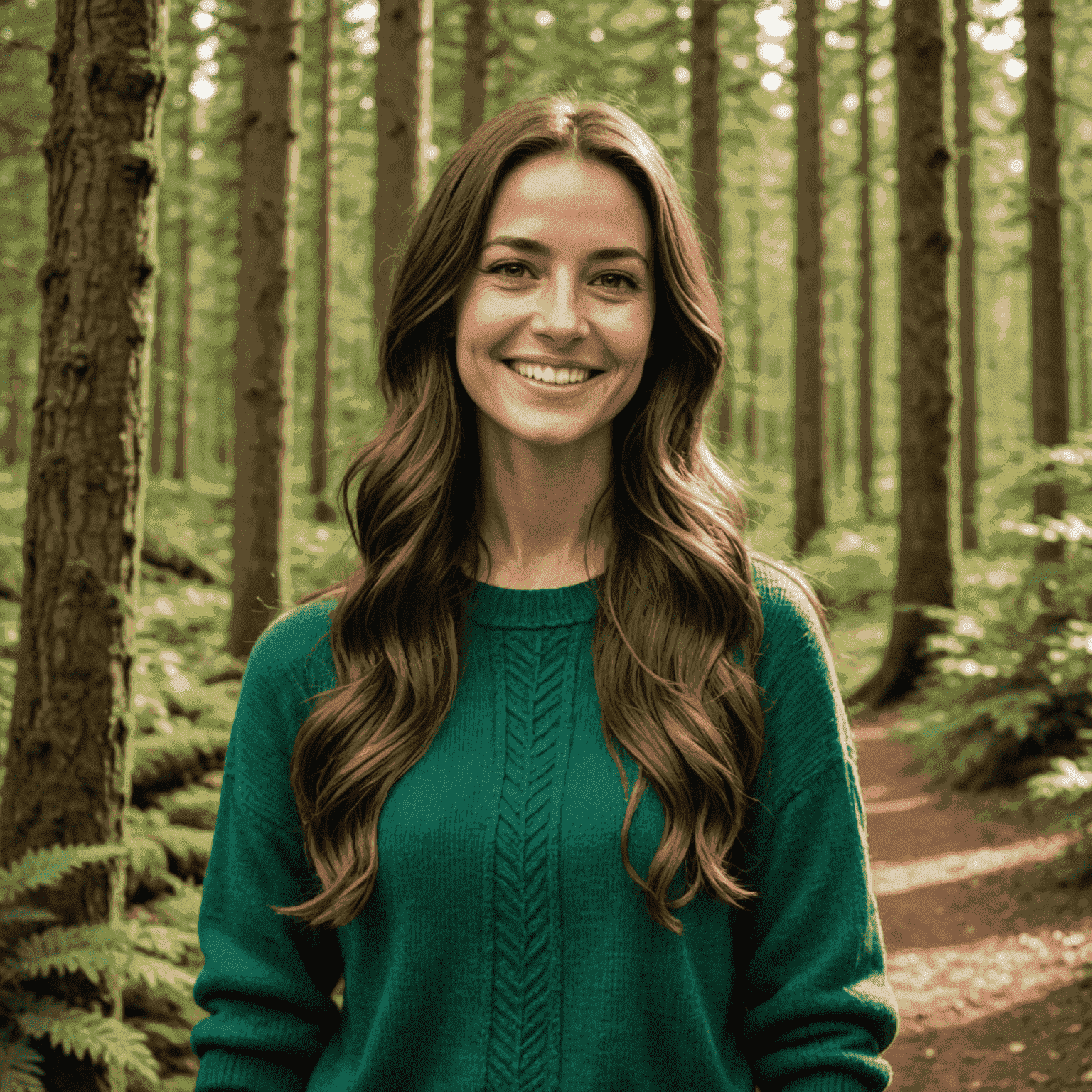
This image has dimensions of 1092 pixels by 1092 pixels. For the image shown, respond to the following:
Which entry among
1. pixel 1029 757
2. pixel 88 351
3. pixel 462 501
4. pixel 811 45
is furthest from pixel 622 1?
pixel 462 501

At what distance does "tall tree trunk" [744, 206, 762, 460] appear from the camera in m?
28.5

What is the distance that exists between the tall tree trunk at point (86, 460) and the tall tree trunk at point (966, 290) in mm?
17217

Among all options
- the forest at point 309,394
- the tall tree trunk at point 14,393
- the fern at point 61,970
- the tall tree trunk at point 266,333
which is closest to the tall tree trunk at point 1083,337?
the forest at point 309,394

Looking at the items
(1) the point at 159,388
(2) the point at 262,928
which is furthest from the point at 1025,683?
(1) the point at 159,388

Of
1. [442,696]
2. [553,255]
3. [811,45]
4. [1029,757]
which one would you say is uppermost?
[811,45]

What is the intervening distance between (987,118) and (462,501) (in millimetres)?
28101

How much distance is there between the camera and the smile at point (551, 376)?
192 centimetres

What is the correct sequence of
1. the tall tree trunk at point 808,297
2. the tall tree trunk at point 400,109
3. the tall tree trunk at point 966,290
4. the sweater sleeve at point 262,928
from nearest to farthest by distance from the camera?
the sweater sleeve at point 262,928, the tall tree trunk at point 400,109, the tall tree trunk at point 808,297, the tall tree trunk at point 966,290

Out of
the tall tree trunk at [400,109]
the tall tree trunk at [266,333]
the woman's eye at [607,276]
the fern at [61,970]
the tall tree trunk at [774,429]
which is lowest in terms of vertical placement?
the fern at [61,970]

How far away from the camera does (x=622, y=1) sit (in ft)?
58.7

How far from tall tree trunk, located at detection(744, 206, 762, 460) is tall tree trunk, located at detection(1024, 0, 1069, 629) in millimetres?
13843

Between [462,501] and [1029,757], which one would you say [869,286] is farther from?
[462,501]

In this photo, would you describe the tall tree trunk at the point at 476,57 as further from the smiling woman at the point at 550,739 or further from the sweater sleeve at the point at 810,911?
the sweater sleeve at the point at 810,911

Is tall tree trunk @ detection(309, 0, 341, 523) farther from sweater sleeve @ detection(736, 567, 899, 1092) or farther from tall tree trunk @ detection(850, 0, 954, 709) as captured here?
sweater sleeve @ detection(736, 567, 899, 1092)
